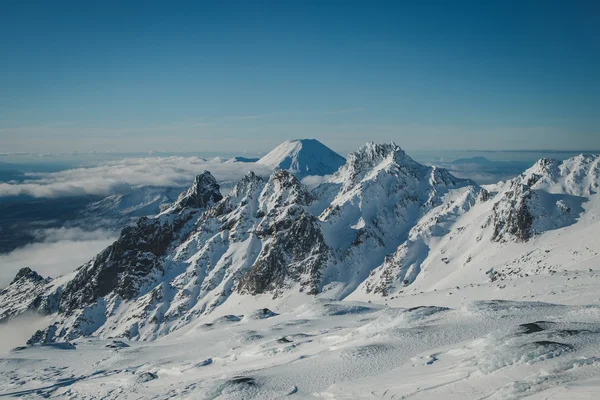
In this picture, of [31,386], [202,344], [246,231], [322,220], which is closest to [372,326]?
[202,344]

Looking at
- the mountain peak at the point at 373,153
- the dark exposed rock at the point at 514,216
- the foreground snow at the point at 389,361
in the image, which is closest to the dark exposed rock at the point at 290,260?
the mountain peak at the point at 373,153

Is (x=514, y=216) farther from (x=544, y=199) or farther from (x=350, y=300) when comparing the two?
(x=350, y=300)

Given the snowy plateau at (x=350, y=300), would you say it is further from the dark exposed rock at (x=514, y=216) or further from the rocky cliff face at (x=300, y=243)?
the rocky cliff face at (x=300, y=243)


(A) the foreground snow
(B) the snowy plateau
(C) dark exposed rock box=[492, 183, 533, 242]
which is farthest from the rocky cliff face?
(A) the foreground snow

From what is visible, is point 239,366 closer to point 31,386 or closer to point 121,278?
point 31,386

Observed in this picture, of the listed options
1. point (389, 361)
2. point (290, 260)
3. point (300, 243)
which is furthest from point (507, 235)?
point (389, 361)
